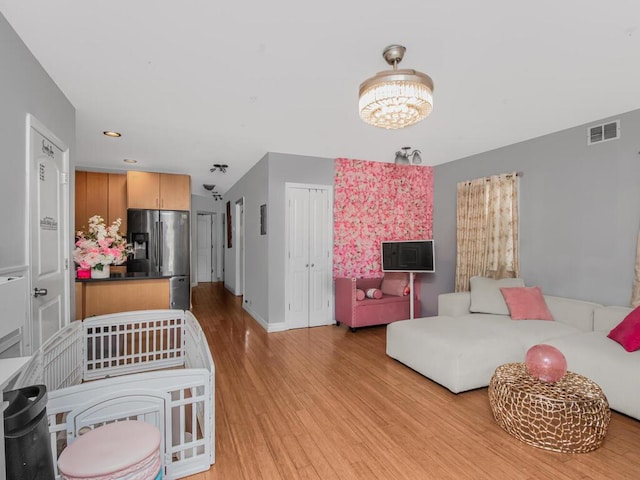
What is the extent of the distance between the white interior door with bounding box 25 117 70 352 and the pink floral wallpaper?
321 centimetres

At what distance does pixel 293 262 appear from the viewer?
466cm

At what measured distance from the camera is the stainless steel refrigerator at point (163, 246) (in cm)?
541

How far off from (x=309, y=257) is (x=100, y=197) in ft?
12.2

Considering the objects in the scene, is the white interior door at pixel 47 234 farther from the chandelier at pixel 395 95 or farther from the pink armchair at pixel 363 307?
the pink armchair at pixel 363 307

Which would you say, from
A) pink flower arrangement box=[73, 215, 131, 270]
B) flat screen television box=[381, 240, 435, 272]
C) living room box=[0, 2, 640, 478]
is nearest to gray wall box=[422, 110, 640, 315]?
living room box=[0, 2, 640, 478]

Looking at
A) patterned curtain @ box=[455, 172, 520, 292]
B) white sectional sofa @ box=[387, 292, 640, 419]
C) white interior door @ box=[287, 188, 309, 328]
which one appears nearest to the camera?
white sectional sofa @ box=[387, 292, 640, 419]

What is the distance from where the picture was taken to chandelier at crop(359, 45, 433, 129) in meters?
1.87

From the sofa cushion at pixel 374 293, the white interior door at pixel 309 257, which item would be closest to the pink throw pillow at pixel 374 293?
the sofa cushion at pixel 374 293

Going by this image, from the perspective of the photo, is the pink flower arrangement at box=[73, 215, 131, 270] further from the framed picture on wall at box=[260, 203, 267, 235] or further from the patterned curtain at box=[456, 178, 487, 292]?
the patterned curtain at box=[456, 178, 487, 292]

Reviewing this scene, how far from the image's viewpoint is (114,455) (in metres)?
1.30

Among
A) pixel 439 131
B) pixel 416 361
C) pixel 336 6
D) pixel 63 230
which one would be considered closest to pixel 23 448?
pixel 63 230

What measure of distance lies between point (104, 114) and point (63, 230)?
119 cm

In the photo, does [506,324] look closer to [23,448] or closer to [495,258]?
[495,258]

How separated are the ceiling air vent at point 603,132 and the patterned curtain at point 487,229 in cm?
84
